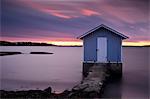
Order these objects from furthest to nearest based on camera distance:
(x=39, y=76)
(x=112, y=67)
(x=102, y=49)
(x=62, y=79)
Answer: (x=39, y=76) < (x=62, y=79) < (x=112, y=67) < (x=102, y=49)

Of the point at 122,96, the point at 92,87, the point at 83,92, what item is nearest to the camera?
the point at 83,92

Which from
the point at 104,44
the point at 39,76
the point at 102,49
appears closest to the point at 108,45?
the point at 104,44

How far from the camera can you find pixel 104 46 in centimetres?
2373

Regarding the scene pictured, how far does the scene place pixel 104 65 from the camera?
77.3ft

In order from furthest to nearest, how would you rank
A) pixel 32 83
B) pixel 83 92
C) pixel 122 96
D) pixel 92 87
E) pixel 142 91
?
pixel 32 83 → pixel 142 91 → pixel 122 96 → pixel 92 87 → pixel 83 92

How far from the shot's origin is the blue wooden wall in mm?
23859

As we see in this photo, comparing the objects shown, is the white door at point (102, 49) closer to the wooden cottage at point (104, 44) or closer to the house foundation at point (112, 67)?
the wooden cottage at point (104, 44)

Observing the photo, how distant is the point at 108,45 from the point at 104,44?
0.30 meters

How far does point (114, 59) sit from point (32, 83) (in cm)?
601

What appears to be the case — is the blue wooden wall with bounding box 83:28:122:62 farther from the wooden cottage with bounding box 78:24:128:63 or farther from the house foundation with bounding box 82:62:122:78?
the house foundation with bounding box 82:62:122:78

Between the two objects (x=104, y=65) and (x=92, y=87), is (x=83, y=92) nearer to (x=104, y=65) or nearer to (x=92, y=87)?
(x=92, y=87)

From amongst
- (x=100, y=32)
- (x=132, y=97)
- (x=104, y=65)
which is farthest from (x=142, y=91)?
(x=100, y=32)

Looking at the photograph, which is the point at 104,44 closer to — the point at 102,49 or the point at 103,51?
the point at 102,49

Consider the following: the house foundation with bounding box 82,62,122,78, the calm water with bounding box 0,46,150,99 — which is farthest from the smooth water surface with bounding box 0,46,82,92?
the house foundation with bounding box 82,62,122,78
